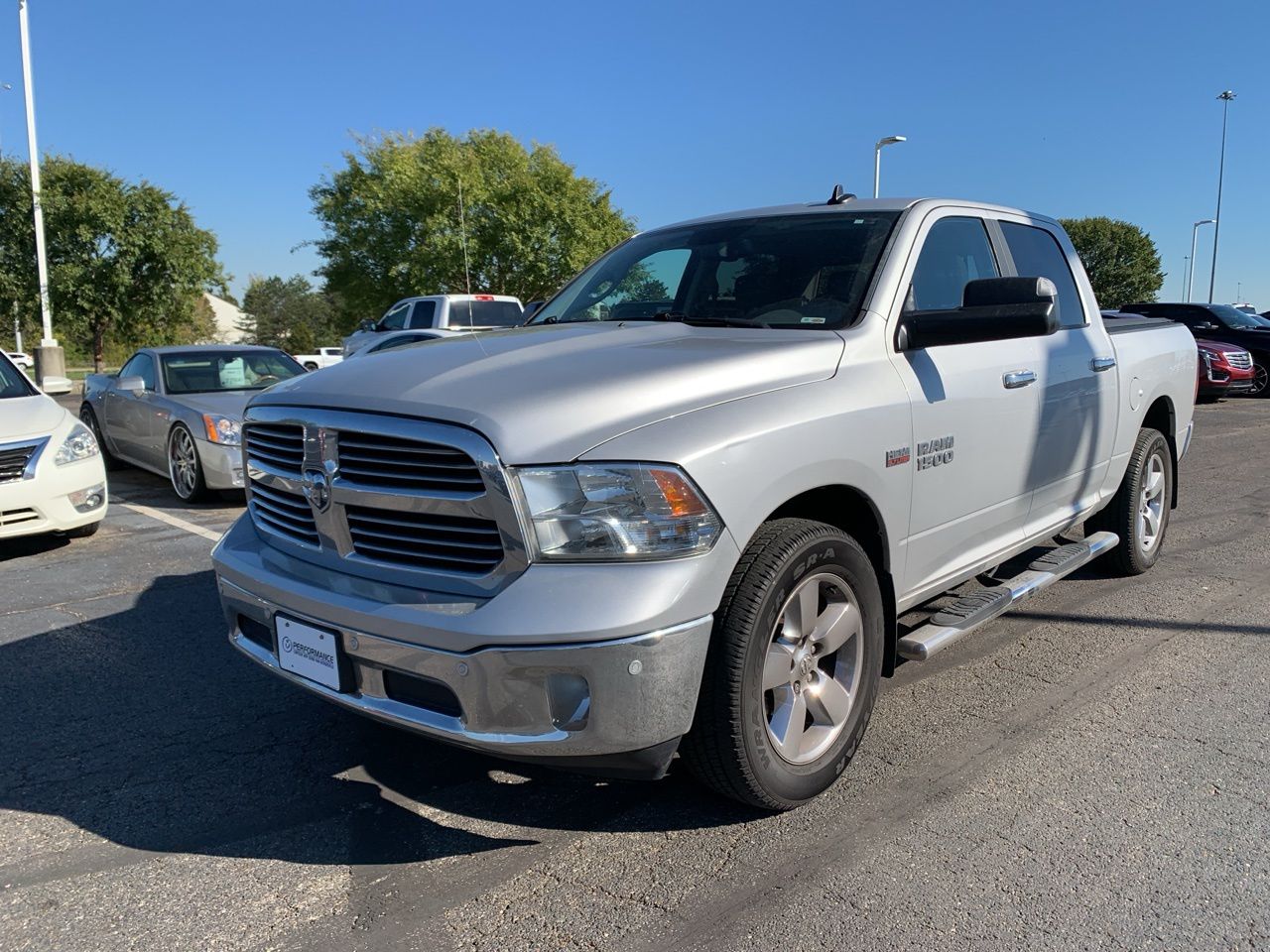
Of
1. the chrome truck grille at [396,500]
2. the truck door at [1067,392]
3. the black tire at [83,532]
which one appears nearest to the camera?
the chrome truck grille at [396,500]

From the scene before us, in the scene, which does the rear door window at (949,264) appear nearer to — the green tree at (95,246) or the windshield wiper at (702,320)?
the windshield wiper at (702,320)

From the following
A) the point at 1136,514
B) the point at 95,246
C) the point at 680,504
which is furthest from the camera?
the point at 95,246

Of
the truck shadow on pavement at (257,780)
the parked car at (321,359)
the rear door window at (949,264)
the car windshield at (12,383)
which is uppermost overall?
the rear door window at (949,264)

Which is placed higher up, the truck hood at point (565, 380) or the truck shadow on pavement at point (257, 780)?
the truck hood at point (565, 380)

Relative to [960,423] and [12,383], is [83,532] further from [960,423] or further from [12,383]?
[960,423]

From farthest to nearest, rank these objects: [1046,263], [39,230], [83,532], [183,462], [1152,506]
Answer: [39,230], [183,462], [83,532], [1152,506], [1046,263]

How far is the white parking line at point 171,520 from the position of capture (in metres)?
7.19

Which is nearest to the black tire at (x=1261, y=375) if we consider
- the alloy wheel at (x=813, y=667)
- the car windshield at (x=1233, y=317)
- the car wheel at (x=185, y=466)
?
the car windshield at (x=1233, y=317)

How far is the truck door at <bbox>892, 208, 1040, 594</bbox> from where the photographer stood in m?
3.38

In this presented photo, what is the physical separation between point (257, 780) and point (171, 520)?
524 cm

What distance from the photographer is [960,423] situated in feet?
11.5

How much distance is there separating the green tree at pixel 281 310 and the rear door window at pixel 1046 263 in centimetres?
7674

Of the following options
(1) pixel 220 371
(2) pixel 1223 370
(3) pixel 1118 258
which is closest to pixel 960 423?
(1) pixel 220 371

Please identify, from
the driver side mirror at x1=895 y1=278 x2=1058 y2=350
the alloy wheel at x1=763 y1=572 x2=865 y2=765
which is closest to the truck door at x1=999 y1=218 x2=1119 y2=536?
the driver side mirror at x1=895 y1=278 x2=1058 y2=350
